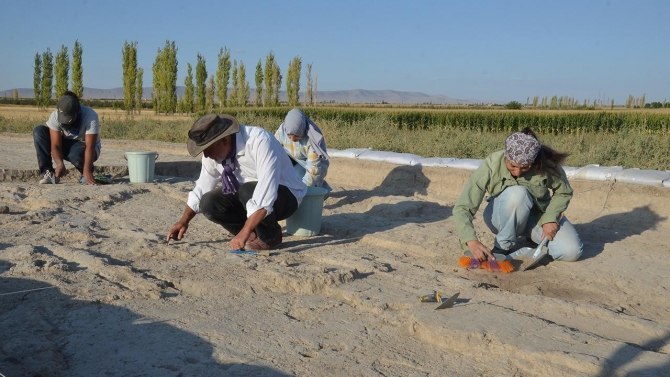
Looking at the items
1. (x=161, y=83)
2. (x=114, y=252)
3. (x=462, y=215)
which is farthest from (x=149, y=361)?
(x=161, y=83)

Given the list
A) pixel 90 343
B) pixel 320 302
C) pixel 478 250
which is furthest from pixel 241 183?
pixel 90 343

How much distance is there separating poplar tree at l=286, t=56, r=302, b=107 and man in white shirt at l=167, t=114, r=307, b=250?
4657 cm

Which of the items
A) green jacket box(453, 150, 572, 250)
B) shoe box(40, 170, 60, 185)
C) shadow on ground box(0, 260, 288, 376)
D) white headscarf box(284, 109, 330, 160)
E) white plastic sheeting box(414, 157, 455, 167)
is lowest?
shadow on ground box(0, 260, 288, 376)

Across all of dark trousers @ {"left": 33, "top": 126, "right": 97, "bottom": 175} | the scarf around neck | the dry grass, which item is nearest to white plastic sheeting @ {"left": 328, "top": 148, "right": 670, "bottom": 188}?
dark trousers @ {"left": 33, "top": 126, "right": 97, "bottom": 175}

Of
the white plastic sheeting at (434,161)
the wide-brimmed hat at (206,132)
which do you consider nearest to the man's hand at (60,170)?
the wide-brimmed hat at (206,132)

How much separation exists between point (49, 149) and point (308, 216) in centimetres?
400

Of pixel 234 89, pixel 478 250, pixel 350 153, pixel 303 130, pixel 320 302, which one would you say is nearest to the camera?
pixel 320 302

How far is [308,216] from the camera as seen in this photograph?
5445 millimetres

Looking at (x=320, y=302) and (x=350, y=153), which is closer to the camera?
(x=320, y=302)

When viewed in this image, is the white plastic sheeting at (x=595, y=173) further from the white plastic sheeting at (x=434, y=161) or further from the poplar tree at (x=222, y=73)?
the poplar tree at (x=222, y=73)

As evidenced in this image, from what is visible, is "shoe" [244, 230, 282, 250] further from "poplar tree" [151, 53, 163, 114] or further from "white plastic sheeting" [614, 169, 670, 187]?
"poplar tree" [151, 53, 163, 114]

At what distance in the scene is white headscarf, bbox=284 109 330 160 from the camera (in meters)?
6.57

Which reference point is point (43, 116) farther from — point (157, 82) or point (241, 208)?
point (241, 208)

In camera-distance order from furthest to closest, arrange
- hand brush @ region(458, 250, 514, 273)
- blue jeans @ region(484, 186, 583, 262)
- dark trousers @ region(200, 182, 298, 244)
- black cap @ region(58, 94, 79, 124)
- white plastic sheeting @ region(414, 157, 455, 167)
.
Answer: white plastic sheeting @ region(414, 157, 455, 167), black cap @ region(58, 94, 79, 124), dark trousers @ region(200, 182, 298, 244), blue jeans @ region(484, 186, 583, 262), hand brush @ region(458, 250, 514, 273)
